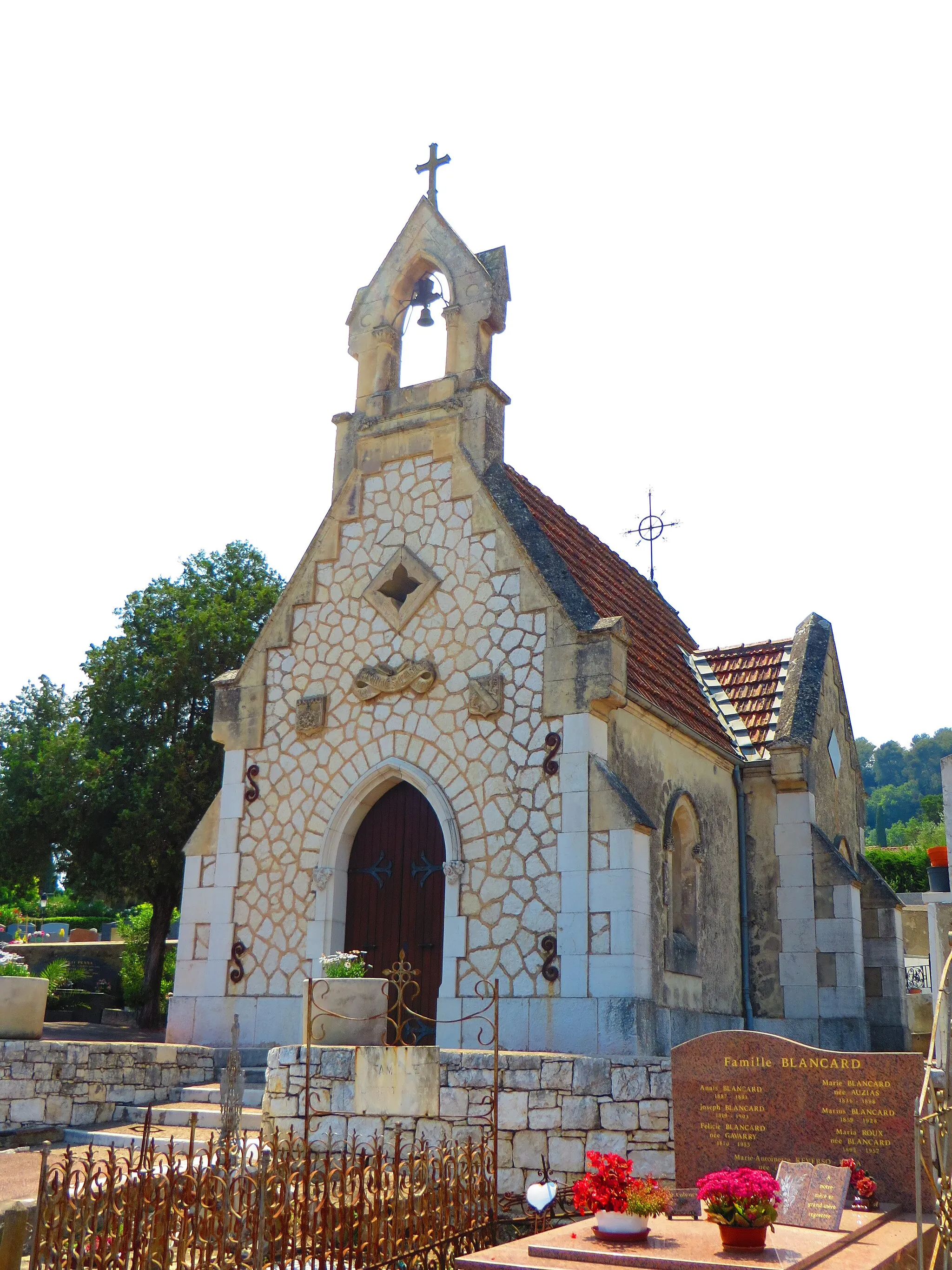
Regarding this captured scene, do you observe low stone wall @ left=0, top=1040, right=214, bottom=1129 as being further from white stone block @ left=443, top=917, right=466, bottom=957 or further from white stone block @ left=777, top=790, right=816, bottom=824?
white stone block @ left=777, top=790, right=816, bottom=824

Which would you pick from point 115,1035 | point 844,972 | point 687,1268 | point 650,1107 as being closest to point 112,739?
point 115,1035

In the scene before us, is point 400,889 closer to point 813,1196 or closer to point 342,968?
point 342,968

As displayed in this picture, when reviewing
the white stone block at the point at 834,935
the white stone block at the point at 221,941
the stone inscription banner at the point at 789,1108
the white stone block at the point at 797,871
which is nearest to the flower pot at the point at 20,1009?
the white stone block at the point at 221,941

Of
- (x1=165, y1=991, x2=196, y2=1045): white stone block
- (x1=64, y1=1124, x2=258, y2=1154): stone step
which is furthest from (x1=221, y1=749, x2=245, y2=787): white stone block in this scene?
(x1=64, y1=1124, x2=258, y2=1154): stone step

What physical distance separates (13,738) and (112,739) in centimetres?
265

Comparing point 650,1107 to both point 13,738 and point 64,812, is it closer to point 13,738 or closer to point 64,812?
point 64,812

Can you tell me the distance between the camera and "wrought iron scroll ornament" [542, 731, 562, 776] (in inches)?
517

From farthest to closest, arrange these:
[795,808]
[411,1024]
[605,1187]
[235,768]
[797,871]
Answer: [795,808] < [797,871] < [235,768] < [411,1024] < [605,1187]

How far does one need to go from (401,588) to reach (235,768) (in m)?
3.13

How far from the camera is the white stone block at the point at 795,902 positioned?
15938 millimetres

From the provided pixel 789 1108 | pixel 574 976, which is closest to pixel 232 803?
pixel 574 976

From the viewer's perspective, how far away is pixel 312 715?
1506cm

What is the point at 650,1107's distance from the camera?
32.7 feet

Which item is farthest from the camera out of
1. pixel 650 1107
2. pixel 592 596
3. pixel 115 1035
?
pixel 115 1035
